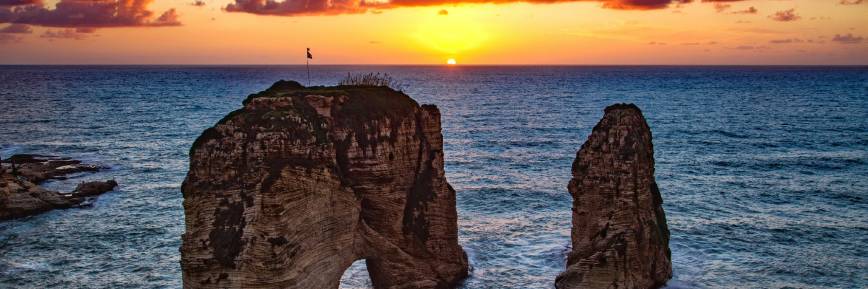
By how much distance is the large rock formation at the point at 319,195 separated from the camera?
23.1 metres

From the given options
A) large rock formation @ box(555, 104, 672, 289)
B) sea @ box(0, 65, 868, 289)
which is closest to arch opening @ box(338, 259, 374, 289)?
sea @ box(0, 65, 868, 289)

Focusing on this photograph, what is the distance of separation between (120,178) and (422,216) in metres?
39.1

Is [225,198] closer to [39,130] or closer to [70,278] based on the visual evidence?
[70,278]

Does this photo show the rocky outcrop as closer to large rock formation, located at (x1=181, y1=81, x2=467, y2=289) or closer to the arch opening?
the arch opening

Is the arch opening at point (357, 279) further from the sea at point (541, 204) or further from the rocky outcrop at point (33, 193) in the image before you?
the rocky outcrop at point (33, 193)

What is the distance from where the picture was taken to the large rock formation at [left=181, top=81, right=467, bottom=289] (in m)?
23.1

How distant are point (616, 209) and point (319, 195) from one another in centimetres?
1223

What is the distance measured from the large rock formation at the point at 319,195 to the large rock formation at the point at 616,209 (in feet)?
20.3

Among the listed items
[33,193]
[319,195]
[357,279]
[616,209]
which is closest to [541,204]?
[357,279]

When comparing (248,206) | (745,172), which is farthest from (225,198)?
(745,172)

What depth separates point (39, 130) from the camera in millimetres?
93875

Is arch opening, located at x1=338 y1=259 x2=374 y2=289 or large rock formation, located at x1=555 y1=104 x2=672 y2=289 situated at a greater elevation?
large rock formation, located at x1=555 y1=104 x2=672 y2=289

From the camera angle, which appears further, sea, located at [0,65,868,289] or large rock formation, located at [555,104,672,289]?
sea, located at [0,65,868,289]

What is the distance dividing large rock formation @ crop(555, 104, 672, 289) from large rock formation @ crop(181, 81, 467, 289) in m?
6.17
